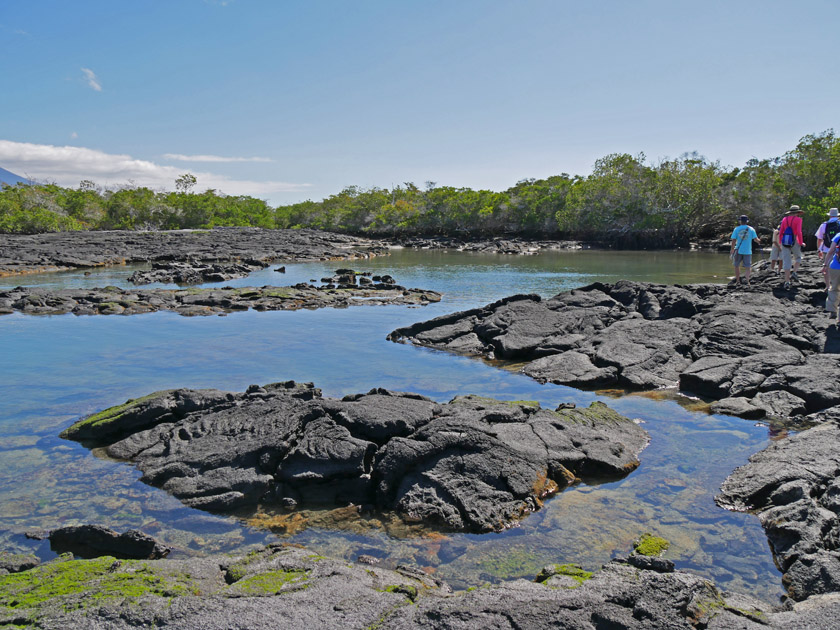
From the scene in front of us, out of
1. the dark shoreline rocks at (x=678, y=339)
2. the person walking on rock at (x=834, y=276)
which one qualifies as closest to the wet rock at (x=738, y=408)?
the dark shoreline rocks at (x=678, y=339)

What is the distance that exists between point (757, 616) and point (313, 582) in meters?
3.38

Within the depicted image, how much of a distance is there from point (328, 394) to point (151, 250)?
43.7 metres

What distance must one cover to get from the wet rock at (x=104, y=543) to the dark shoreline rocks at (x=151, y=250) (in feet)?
119

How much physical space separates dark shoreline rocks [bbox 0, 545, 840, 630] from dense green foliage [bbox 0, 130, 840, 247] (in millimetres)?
44535

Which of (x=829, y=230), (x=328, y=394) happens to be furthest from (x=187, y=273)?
(x=829, y=230)

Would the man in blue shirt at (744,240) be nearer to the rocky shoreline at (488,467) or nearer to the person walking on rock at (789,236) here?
the person walking on rock at (789,236)

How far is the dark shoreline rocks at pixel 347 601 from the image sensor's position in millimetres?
4094

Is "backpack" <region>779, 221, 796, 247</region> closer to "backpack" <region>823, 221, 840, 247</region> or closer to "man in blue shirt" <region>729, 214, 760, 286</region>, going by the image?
"man in blue shirt" <region>729, 214, 760, 286</region>

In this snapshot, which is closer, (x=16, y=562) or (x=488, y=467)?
(x=16, y=562)

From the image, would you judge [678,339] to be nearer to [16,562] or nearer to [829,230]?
[829,230]

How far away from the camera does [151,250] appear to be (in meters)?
49.6

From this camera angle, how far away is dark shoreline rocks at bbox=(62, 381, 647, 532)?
23.2 ft

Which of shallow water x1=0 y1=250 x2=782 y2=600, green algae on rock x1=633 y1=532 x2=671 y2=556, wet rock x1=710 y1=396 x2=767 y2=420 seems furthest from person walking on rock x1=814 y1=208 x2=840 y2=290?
green algae on rock x1=633 y1=532 x2=671 y2=556

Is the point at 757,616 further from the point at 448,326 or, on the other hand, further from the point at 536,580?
the point at 448,326
